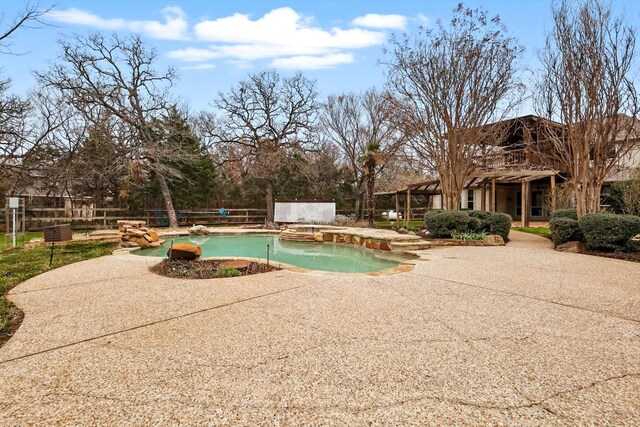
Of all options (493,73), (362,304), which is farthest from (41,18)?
(493,73)

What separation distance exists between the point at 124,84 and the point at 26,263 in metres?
13.0

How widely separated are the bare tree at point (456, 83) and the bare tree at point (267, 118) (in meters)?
8.84

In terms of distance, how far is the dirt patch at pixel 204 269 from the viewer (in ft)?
18.1

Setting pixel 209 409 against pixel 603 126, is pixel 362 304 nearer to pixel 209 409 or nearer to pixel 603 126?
pixel 209 409

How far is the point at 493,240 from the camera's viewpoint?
991cm

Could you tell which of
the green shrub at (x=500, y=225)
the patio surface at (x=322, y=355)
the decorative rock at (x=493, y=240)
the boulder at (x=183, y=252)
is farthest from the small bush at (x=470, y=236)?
the boulder at (x=183, y=252)

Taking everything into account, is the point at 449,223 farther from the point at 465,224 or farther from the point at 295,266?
the point at 295,266

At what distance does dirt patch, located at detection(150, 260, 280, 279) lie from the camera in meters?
5.52

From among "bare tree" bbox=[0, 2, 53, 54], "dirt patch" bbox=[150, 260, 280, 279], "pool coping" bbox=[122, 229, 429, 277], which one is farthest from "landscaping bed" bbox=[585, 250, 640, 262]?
"bare tree" bbox=[0, 2, 53, 54]

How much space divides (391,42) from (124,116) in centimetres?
1278

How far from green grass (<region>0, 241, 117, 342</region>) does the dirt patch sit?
1846 millimetres

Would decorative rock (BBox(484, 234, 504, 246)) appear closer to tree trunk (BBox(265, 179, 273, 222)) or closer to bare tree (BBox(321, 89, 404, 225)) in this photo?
bare tree (BBox(321, 89, 404, 225))

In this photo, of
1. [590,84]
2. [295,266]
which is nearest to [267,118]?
[590,84]

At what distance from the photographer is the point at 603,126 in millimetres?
8883
